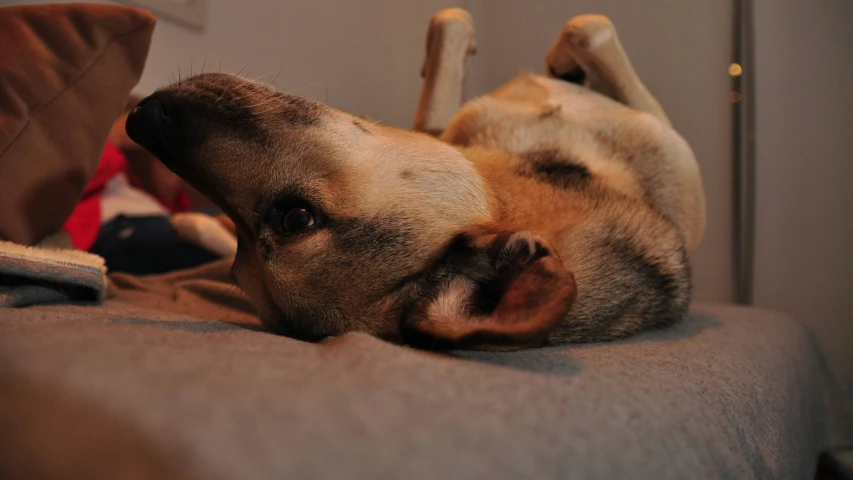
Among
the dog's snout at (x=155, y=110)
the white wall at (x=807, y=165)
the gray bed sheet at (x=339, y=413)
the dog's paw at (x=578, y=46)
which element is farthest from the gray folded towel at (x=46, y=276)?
the white wall at (x=807, y=165)

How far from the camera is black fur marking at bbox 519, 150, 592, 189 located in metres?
1.54

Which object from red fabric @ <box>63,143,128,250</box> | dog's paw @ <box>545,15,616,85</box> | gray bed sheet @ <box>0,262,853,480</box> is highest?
dog's paw @ <box>545,15,616,85</box>

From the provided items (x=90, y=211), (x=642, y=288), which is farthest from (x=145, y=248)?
(x=642, y=288)

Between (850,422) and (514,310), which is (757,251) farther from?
(514,310)

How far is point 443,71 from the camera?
228 centimetres

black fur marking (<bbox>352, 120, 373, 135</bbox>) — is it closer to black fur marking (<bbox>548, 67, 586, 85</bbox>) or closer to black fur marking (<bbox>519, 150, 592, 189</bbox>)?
black fur marking (<bbox>519, 150, 592, 189</bbox>)

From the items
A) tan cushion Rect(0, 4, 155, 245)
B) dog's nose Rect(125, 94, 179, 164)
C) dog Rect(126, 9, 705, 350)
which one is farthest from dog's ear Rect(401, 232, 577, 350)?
tan cushion Rect(0, 4, 155, 245)

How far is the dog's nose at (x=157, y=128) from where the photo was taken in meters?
1.17

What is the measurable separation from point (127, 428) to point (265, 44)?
300cm

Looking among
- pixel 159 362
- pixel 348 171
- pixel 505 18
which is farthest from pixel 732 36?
pixel 159 362

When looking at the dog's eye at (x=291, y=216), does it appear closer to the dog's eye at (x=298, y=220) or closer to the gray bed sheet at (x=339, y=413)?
the dog's eye at (x=298, y=220)

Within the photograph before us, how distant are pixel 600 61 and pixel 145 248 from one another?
2098 millimetres

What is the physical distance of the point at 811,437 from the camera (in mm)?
1600

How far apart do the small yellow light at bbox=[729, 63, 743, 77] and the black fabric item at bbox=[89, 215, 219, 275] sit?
10.5 ft
